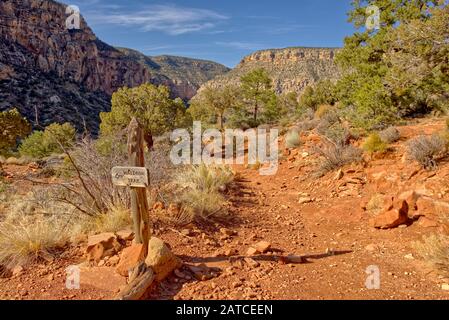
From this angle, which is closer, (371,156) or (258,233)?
(258,233)

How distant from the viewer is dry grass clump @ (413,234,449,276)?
3.66 m

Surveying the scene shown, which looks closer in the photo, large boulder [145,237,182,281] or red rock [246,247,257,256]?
large boulder [145,237,182,281]

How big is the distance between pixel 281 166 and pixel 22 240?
7.46m

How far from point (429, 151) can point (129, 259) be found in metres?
6.31

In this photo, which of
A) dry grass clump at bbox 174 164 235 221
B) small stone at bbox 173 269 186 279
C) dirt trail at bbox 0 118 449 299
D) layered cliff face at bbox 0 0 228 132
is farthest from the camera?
layered cliff face at bbox 0 0 228 132

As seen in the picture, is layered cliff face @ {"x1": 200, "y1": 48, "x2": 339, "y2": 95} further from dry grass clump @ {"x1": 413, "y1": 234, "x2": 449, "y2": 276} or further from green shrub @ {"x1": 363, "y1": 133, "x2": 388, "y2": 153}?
dry grass clump @ {"x1": 413, "y1": 234, "x2": 449, "y2": 276}

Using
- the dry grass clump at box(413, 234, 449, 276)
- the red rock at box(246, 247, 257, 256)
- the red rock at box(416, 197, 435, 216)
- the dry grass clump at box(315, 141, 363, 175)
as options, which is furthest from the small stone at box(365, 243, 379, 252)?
the dry grass clump at box(315, 141, 363, 175)

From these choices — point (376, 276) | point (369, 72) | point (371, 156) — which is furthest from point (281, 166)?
point (376, 276)

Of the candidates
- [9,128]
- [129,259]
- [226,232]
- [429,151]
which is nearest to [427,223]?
[429,151]

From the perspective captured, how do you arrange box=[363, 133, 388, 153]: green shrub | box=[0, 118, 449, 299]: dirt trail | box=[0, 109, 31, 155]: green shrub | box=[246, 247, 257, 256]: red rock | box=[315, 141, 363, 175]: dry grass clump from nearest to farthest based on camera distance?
box=[0, 118, 449, 299]: dirt trail
box=[246, 247, 257, 256]: red rock
box=[363, 133, 388, 153]: green shrub
box=[315, 141, 363, 175]: dry grass clump
box=[0, 109, 31, 155]: green shrub

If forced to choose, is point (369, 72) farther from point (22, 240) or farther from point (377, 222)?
point (22, 240)

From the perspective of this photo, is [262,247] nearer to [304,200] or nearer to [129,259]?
[129,259]

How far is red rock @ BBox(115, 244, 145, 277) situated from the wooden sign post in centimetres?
8

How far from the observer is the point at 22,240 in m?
4.15
